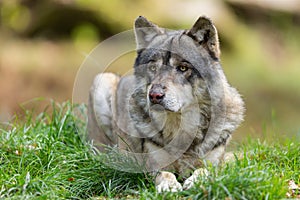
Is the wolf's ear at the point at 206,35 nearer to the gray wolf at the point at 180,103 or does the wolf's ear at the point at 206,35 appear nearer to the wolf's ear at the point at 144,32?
the gray wolf at the point at 180,103

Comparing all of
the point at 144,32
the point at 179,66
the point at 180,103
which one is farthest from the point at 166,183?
the point at 144,32

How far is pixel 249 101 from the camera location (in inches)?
511

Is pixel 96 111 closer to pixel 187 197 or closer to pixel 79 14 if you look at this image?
pixel 187 197

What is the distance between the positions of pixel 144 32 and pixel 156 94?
1061 millimetres

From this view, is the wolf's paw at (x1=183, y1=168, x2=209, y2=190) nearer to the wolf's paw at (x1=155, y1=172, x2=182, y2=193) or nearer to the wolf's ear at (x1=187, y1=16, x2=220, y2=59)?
the wolf's paw at (x1=155, y1=172, x2=182, y2=193)

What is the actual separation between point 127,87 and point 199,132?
1418 millimetres

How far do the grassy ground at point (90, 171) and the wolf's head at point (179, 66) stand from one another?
2.50ft

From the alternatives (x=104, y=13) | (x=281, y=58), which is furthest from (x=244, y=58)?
(x=104, y=13)

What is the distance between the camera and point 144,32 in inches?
238

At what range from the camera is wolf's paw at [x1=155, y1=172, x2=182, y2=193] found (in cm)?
489

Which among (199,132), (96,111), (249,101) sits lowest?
(249,101)

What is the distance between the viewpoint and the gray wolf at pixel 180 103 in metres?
5.51

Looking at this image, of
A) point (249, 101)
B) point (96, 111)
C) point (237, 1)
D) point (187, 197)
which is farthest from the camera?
point (237, 1)

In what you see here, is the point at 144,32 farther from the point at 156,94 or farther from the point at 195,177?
the point at 195,177
